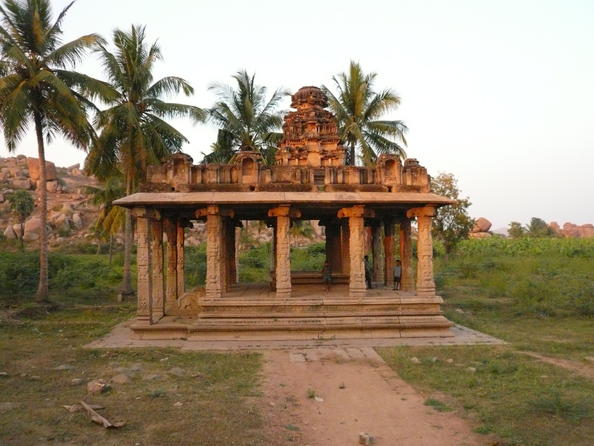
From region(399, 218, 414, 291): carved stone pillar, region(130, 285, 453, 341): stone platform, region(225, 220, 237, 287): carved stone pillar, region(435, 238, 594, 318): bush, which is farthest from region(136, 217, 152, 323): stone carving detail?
region(435, 238, 594, 318): bush

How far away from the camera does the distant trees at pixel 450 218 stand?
27.8m

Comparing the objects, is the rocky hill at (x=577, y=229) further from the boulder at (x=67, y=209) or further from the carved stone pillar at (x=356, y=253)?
the carved stone pillar at (x=356, y=253)

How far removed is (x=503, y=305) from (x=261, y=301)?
9647mm

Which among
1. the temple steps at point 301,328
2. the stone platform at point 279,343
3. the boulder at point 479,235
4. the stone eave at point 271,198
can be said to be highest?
the boulder at point 479,235

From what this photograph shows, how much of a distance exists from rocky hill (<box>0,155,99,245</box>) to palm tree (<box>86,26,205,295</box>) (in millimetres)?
26841

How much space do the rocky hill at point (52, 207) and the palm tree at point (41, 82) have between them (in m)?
28.3

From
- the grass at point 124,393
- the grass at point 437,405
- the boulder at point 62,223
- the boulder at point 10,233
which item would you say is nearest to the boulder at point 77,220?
the boulder at point 62,223

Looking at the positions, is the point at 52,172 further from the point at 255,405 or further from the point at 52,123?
the point at 255,405

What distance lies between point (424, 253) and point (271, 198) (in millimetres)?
4056

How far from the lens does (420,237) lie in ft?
38.6

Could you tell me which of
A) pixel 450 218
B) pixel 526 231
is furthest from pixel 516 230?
pixel 450 218

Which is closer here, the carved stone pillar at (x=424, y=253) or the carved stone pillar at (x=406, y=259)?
the carved stone pillar at (x=424, y=253)

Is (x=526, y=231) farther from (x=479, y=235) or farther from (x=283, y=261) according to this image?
(x=283, y=261)

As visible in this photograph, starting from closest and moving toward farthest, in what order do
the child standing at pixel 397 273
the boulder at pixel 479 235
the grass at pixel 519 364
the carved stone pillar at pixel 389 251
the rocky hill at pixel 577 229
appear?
the grass at pixel 519 364 < the child standing at pixel 397 273 < the carved stone pillar at pixel 389 251 < the boulder at pixel 479 235 < the rocky hill at pixel 577 229
